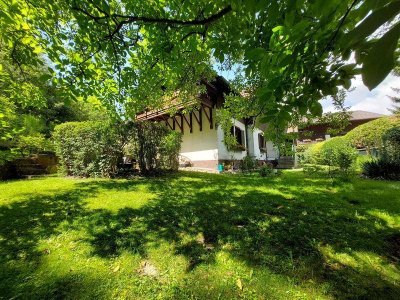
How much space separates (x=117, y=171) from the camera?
378 inches

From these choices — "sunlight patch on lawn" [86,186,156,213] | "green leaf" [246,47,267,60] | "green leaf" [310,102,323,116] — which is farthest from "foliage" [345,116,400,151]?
"green leaf" [246,47,267,60]

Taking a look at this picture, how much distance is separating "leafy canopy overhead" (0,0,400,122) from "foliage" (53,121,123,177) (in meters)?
1.48

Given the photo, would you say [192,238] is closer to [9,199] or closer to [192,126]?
[9,199]

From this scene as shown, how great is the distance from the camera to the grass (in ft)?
8.89

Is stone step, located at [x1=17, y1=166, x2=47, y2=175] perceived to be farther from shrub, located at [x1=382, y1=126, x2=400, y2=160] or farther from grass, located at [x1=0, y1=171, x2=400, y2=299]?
shrub, located at [x1=382, y1=126, x2=400, y2=160]

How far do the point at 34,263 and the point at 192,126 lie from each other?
14038 mm

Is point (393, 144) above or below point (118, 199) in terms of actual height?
above

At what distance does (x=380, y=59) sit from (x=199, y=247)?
11.8ft

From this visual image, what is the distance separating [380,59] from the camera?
58 centimetres

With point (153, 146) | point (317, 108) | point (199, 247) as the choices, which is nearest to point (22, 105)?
point (153, 146)

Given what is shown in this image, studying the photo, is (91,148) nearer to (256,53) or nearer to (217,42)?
(217,42)

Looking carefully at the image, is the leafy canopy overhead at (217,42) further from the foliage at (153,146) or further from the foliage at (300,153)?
the foliage at (300,153)

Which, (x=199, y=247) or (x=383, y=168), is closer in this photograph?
(x=199, y=247)

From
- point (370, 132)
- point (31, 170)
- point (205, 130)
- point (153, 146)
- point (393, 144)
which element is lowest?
point (31, 170)
